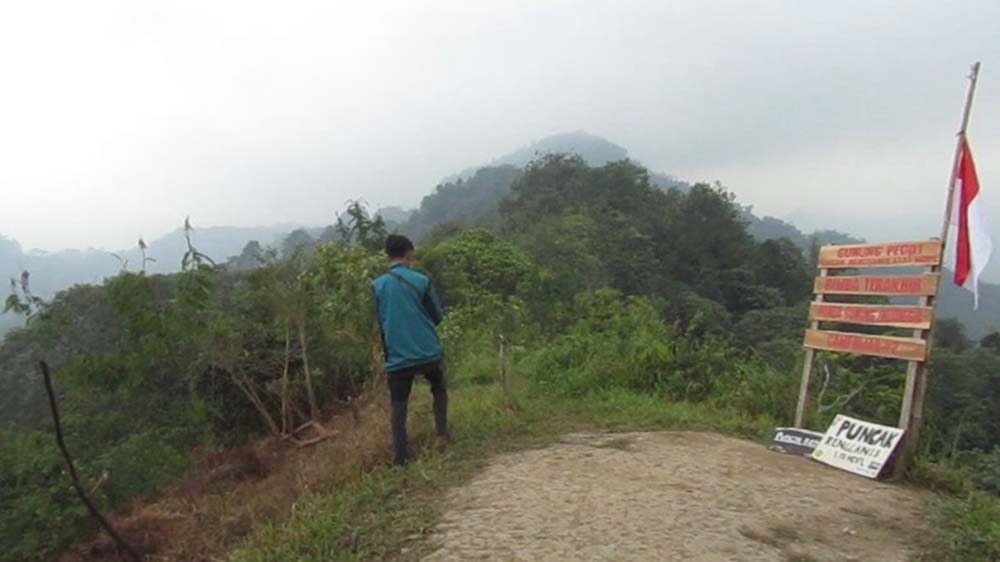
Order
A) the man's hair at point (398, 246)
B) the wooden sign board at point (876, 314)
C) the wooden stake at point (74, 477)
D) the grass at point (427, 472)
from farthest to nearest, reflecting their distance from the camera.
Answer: the man's hair at point (398, 246) → the wooden sign board at point (876, 314) → the wooden stake at point (74, 477) → the grass at point (427, 472)

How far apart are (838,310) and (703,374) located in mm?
2393

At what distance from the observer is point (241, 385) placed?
8625mm

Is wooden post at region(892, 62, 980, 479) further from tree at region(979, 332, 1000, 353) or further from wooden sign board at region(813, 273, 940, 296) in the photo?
tree at region(979, 332, 1000, 353)

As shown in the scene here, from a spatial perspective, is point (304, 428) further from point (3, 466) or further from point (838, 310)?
point (838, 310)

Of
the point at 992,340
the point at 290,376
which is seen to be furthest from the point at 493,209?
the point at 290,376

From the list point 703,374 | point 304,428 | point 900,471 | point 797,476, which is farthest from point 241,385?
point 900,471

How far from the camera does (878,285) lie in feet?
16.5

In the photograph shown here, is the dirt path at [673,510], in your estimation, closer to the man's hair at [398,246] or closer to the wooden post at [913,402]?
the wooden post at [913,402]

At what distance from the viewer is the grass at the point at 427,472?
358 centimetres

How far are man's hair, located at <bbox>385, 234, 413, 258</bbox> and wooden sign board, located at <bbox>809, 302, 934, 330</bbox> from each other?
327 cm

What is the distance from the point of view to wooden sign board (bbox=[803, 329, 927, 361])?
15.4 feet

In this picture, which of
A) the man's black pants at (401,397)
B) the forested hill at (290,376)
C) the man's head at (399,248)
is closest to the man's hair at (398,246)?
the man's head at (399,248)

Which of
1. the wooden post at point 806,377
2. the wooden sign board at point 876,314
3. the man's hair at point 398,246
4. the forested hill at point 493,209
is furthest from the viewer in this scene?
the forested hill at point 493,209

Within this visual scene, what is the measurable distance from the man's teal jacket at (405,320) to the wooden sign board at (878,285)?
314 cm
